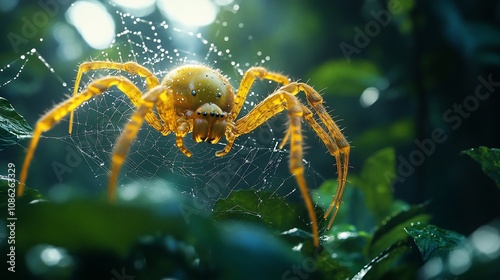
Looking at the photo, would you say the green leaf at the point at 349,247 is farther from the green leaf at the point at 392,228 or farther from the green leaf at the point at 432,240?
the green leaf at the point at 432,240

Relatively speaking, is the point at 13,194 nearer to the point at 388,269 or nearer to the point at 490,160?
the point at 388,269

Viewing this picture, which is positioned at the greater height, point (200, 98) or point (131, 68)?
point (131, 68)

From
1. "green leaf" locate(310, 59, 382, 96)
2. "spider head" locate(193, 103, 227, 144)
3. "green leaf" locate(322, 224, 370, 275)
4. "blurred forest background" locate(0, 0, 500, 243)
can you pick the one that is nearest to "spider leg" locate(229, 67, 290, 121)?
"spider head" locate(193, 103, 227, 144)

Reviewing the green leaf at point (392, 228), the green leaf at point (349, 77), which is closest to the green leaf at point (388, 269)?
the green leaf at point (392, 228)

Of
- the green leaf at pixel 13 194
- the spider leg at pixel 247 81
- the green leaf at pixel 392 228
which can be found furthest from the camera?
the spider leg at pixel 247 81

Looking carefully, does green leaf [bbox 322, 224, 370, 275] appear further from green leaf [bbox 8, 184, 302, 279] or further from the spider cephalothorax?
the spider cephalothorax

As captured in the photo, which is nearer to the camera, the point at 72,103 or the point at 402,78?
the point at 72,103

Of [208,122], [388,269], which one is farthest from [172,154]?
[388,269]
